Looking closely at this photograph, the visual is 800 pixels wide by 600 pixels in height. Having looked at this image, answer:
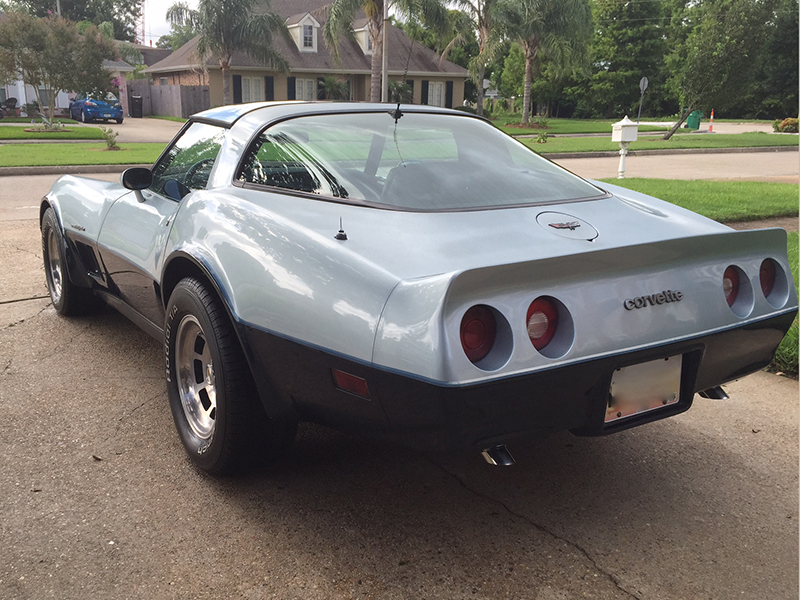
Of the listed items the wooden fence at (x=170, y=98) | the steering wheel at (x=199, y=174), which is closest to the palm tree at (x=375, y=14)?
the wooden fence at (x=170, y=98)

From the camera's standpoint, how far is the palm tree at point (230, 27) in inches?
1346

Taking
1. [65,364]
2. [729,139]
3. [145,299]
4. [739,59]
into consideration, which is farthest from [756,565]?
[729,139]

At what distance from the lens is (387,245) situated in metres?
2.32

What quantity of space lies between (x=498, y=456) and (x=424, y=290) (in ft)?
1.88

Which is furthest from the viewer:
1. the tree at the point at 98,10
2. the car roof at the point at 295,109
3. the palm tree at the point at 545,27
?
the tree at the point at 98,10

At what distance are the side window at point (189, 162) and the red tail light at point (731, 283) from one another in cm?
212

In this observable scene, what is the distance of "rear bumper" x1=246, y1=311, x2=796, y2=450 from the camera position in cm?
206

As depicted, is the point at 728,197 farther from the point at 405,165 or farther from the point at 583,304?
the point at 583,304

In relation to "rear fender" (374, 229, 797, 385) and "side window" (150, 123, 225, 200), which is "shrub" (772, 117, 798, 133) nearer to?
"side window" (150, 123, 225, 200)

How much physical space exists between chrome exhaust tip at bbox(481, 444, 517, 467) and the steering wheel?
178 centimetres

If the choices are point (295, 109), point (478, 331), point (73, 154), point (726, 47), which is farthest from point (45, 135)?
point (478, 331)

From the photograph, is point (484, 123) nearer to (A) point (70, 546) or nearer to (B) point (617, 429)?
(B) point (617, 429)

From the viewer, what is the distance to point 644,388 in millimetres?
2434

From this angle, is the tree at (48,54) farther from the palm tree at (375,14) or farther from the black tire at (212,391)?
the black tire at (212,391)
